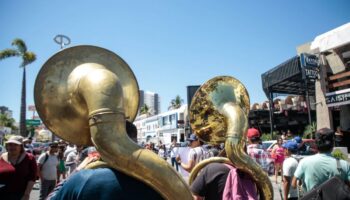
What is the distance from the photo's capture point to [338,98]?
15.6m

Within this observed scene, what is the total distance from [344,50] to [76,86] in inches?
677

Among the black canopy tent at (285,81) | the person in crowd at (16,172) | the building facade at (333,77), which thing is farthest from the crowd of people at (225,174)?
the black canopy tent at (285,81)

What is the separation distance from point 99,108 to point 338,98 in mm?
17025

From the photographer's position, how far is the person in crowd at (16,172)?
11.4ft

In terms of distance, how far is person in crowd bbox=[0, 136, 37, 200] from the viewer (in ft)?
11.4

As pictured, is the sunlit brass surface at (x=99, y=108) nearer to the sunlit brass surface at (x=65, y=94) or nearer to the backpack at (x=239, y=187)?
the sunlit brass surface at (x=65, y=94)

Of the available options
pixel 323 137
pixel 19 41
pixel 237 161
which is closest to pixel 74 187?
pixel 237 161

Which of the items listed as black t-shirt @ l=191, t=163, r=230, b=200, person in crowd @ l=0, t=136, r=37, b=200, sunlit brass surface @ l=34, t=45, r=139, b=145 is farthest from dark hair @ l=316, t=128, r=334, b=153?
person in crowd @ l=0, t=136, r=37, b=200

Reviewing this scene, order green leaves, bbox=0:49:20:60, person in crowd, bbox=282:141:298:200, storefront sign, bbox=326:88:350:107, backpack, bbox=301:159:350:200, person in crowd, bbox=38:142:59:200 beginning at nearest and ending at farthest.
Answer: backpack, bbox=301:159:350:200, person in crowd, bbox=282:141:298:200, person in crowd, bbox=38:142:59:200, storefront sign, bbox=326:88:350:107, green leaves, bbox=0:49:20:60

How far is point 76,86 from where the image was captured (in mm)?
1400

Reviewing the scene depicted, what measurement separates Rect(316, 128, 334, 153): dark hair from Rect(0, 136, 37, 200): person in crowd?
345 cm

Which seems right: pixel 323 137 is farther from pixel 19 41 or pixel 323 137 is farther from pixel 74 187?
pixel 19 41

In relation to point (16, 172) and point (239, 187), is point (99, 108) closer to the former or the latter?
point (239, 187)

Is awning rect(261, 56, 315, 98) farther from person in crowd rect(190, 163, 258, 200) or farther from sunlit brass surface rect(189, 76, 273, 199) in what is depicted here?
person in crowd rect(190, 163, 258, 200)
